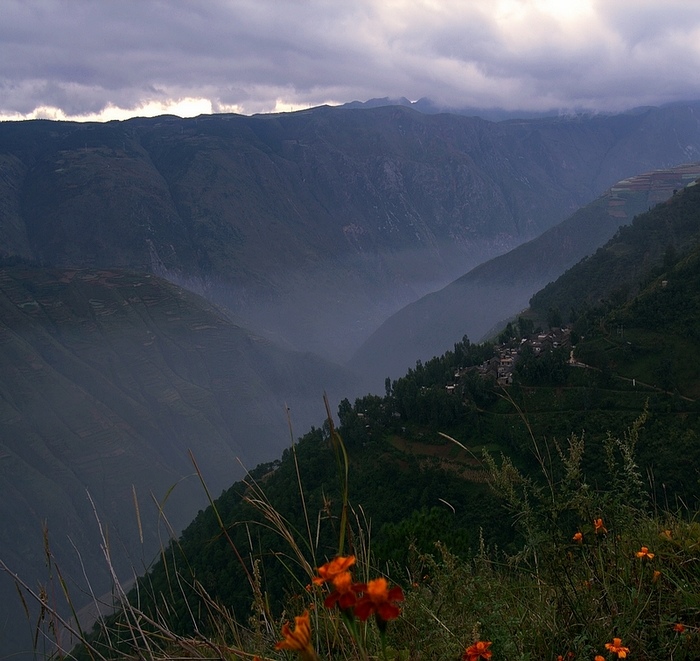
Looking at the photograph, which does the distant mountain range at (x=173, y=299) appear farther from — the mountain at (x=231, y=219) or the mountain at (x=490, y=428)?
the mountain at (x=490, y=428)

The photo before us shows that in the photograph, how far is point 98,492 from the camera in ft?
176

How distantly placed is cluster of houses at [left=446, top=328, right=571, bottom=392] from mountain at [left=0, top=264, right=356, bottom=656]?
936 inches

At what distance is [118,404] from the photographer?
67750mm

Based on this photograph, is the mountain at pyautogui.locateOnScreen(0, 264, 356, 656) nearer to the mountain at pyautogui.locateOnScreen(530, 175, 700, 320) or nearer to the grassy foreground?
the mountain at pyautogui.locateOnScreen(530, 175, 700, 320)

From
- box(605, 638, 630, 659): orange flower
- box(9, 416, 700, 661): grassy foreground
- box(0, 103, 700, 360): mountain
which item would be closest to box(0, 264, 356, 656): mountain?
box(0, 103, 700, 360): mountain

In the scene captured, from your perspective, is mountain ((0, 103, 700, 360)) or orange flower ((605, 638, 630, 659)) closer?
orange flower ((605, 638, 630, 659))

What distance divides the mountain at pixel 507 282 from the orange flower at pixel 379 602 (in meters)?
98.4

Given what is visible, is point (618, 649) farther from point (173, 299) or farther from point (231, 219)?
point (231, 219)

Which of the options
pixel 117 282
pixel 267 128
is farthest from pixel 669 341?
pixel 267 128

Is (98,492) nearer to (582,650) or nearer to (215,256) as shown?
(582,650)

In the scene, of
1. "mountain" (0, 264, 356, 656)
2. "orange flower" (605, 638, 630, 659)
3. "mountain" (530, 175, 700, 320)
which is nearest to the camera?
"orange flower" (605, 638, 630, 659)

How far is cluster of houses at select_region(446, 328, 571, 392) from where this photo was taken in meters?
30.1

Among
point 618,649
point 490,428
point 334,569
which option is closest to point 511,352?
point 490,428

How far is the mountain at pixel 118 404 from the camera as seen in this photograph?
162ft
